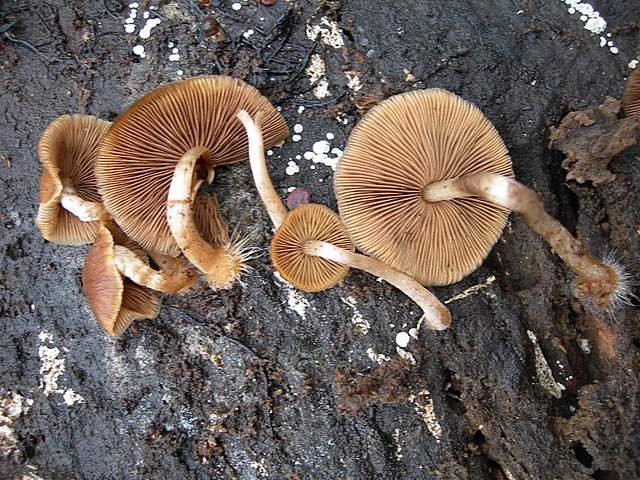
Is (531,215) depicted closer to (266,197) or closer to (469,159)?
(469,159)

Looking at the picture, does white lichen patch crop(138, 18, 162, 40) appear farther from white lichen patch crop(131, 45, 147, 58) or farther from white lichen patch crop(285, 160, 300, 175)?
white lichen patch crop(285, 160, 300, 175)

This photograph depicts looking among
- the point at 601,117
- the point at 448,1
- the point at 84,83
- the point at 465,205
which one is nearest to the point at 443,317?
the point at 465,205

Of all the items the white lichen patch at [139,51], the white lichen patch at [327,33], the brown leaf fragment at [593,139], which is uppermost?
the brown leaf fragment at [593,139]

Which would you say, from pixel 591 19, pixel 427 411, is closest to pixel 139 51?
pixel 427 411

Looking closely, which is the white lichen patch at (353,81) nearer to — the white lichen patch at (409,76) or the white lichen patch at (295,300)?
the white lichen patch at (409,76)

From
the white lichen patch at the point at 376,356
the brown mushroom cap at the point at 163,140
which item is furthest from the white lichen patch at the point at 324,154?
the white lichen patch at the point at 376,356

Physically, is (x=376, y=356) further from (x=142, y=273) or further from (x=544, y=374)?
(x=142, y=273)
